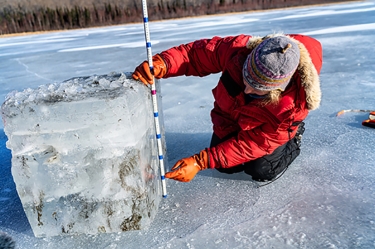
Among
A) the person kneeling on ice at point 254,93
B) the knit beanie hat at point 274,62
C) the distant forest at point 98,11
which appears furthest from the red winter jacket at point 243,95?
the distant forest at point 98,11

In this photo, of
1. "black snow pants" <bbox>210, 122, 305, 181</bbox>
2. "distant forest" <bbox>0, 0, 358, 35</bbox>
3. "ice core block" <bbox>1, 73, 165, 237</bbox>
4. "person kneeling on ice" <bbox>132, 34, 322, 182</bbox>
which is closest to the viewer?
"ice core block" <bbox>1, 73, 165, 237</bbox>

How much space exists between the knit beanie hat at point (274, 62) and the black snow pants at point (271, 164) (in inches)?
21.4

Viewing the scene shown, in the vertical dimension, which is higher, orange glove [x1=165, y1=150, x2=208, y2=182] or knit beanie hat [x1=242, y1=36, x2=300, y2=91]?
knit beanie hat [x1=242, y1=36, x2=300, y2=91]

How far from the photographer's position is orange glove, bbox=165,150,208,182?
1681 mm

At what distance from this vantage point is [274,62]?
1.45 metres

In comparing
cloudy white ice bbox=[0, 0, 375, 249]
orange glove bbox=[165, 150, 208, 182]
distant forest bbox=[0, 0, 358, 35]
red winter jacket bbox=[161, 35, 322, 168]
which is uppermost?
distant forest bbox=[0, 0, 358, 35]

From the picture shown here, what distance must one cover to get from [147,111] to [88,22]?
616 inches

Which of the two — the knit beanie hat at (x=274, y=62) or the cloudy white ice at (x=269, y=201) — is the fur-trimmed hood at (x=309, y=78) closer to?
the knit beanie hat at (x=274, y=62)

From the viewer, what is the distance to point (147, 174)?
5.22 feet

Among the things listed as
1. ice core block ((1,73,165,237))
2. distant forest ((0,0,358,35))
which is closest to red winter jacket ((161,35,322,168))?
ice core block ((1,73,165,237))

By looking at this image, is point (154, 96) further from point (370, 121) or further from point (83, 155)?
point (370, 121)

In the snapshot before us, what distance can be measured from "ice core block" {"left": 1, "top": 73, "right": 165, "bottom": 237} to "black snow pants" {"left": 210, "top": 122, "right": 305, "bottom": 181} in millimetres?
644

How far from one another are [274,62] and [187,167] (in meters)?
0.70

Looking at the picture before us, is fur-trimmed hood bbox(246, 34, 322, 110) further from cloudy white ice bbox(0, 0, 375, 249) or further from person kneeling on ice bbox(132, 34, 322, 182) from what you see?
cloudy white ice bbox(0, 0, 375, 249)
